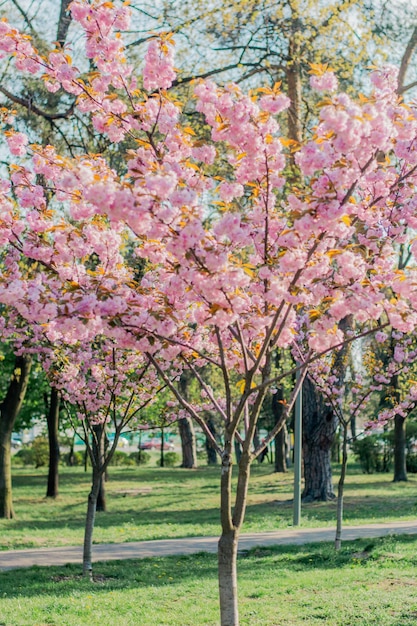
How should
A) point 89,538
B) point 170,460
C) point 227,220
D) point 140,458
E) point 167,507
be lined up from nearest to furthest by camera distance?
point 227,220
point 89,538
point 167,507
point 170,460
point 140,458

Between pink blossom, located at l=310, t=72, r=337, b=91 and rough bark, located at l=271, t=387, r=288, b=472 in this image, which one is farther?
rough bark, located at l=271, t=387, r=288, b=472

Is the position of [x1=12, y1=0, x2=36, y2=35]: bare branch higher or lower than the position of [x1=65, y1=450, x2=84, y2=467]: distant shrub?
higher

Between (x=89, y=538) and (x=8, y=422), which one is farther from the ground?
(x=8, y=422)

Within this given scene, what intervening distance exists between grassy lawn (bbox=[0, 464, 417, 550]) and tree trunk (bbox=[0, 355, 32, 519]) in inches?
18.5

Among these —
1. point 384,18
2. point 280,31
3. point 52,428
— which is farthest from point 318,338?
point 52,428

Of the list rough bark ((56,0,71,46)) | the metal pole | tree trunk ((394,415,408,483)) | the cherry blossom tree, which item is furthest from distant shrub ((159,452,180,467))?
the cherry blossom tree

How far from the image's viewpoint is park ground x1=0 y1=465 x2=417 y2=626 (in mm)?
6559

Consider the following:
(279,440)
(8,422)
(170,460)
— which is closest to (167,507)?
(8,422)

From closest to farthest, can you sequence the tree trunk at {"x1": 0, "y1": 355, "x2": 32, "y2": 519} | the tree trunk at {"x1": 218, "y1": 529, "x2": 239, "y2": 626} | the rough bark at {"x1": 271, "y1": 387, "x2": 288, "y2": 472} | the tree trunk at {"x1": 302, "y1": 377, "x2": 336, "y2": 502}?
the tree trunk at {"x1": 218, "y1": 529, "x2": 239, "y2": 626}
the tree trunk at {"x1": 0, "y1": 355, "x2": 32, "y2": 519}
the tree trunk at {"x1": 302, "y1": 377, "x2": 336, "y2": 502}
the rough bark at {"x1": 271, "y1": 387, "x2": 288, "y2": 472}

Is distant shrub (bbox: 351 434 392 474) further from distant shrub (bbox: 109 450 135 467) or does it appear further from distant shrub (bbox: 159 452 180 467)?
distant shrub (bbox: 109 450 135 467)

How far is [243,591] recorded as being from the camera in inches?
302

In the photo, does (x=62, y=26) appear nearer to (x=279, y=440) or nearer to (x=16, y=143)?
(x=16, y=143)

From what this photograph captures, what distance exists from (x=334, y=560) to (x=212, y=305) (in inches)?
230

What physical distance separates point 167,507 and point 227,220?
Answer: 15.1 meters
